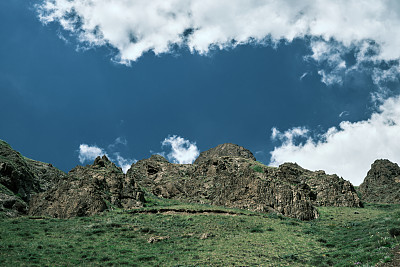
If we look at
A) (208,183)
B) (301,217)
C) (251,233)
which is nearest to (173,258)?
(251,233)

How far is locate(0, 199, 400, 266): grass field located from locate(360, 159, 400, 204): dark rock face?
50.9 m

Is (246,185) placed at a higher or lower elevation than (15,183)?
lower

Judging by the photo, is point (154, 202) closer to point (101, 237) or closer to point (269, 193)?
point (269, 193)

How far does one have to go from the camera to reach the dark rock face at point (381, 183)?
322 ft

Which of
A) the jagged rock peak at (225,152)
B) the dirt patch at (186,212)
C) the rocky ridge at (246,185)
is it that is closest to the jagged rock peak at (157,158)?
the rocky ridge at (246,185)

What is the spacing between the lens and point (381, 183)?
347ft

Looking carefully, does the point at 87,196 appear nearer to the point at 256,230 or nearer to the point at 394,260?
the point at 256,230

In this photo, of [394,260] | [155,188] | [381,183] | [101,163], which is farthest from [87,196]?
[381,183]

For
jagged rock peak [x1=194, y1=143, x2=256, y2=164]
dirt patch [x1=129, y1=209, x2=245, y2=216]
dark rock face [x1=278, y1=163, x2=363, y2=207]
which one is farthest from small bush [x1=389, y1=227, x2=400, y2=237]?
jagged rock peak [x1=194, y1=143, x2=256, y2=164]

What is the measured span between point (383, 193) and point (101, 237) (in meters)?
94.0

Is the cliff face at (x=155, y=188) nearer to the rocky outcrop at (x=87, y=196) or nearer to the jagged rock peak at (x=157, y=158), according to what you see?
the rocky outcrop at (x=87, y=196)

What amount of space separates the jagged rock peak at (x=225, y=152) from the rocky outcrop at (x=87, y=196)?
73965mm

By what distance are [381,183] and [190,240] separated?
91282 mm

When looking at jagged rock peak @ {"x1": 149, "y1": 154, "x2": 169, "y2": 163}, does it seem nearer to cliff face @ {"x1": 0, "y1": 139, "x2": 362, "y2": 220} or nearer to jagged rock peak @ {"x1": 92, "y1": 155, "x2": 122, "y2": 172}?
cliff face @ {"x1": 0, "y1": 139, "x2": 362, "y2": 220}
